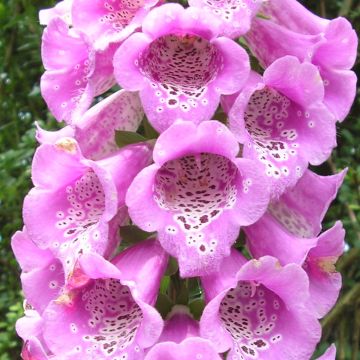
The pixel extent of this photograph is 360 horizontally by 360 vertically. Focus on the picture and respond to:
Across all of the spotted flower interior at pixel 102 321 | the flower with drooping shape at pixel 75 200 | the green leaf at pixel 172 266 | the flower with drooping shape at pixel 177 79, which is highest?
the flower with drooping shape at pixel 177 79

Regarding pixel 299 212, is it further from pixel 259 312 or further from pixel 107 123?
pixel 107 123

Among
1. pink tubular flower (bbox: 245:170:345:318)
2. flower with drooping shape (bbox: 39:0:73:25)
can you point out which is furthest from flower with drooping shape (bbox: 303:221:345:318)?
flower with drooping shape (bbox: 39:0:73:25)

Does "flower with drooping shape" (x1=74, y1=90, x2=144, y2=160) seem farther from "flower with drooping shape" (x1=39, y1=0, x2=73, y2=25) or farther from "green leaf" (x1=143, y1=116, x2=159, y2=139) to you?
"flower with drooping shape" (x1=39, y1=0, x2=73, y2=25)

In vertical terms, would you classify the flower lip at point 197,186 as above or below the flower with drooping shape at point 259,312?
above

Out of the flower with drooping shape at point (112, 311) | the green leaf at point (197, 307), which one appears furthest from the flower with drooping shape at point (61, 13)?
the green leaf at point (197, 307)

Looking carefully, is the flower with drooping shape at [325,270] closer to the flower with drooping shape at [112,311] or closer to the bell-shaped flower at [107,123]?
the flower with drooping shape at [112,311]

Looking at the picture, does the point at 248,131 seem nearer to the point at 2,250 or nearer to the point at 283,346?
the point at 283,346

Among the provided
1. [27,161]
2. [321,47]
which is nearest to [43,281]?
[321,47]

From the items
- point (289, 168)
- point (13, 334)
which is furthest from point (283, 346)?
point (13, 334)
